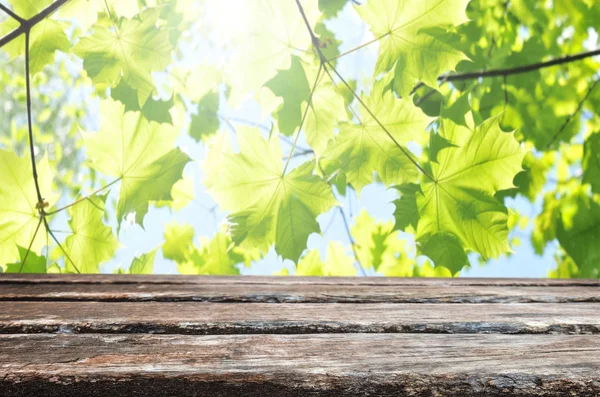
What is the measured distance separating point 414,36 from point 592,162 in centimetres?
126

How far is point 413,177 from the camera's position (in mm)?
1140

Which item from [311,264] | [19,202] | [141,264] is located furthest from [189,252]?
[19,202]

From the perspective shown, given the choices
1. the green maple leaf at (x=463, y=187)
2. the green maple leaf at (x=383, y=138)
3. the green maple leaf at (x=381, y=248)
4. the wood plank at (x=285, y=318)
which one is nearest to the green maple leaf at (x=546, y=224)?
the green maple leaf at (x=381, y=248)

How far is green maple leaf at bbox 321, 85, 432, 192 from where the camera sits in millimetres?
1126

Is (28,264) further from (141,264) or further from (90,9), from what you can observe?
(90,9)

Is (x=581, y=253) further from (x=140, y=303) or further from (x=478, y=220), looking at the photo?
(x=140, y=303)

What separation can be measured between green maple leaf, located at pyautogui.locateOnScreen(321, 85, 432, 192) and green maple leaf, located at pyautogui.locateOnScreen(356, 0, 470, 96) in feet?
0.15

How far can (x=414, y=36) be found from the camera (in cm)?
106

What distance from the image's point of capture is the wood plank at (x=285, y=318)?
0.53 m

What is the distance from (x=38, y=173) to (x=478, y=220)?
1100 millimetres

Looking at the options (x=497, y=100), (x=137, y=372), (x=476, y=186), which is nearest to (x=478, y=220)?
(x=476, y=186)

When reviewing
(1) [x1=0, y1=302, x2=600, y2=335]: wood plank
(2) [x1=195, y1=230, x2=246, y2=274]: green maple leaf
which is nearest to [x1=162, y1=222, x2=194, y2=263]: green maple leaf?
(2) [x1=195, y1=230, x2=246, y2=274]: green maple leaf

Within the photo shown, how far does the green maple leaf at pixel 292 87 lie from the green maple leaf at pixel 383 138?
13cm

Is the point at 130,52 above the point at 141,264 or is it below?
above
